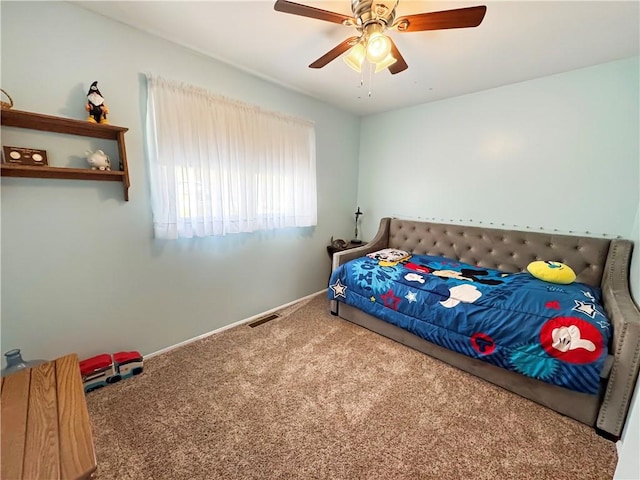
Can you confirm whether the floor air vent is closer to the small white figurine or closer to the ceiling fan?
the small white figurine

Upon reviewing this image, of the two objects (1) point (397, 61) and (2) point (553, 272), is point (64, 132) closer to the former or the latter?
(1) point (397, 61)

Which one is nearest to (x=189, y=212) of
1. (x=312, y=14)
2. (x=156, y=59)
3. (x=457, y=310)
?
(x=156, y=59)

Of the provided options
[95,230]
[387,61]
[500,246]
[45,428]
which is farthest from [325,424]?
[500,246]

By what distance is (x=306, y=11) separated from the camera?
128 cm

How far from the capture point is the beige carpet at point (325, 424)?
4.18 feet

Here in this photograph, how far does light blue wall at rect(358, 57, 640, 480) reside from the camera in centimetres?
211

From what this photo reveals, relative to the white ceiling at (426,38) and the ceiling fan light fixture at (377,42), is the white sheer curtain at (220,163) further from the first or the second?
the ceiling fan light fixture at (377,42)

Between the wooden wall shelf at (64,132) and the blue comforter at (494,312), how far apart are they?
204 cm

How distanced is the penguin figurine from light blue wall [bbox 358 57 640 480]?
3.03m

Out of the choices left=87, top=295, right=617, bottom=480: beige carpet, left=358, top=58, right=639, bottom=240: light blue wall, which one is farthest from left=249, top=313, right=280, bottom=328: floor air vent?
left=358, top=58, right=639, bottom=240: light blue wall

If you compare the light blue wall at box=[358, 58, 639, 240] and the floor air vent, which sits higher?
the light blue wall at box=[358, 58, 639, 240]

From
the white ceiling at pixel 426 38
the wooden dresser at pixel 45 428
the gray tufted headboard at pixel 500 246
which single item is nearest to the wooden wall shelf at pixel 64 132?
the white ceiling at pixel 426 38

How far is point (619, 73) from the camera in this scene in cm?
206

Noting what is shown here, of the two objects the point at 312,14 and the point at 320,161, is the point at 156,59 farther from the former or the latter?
the point at 320,161
